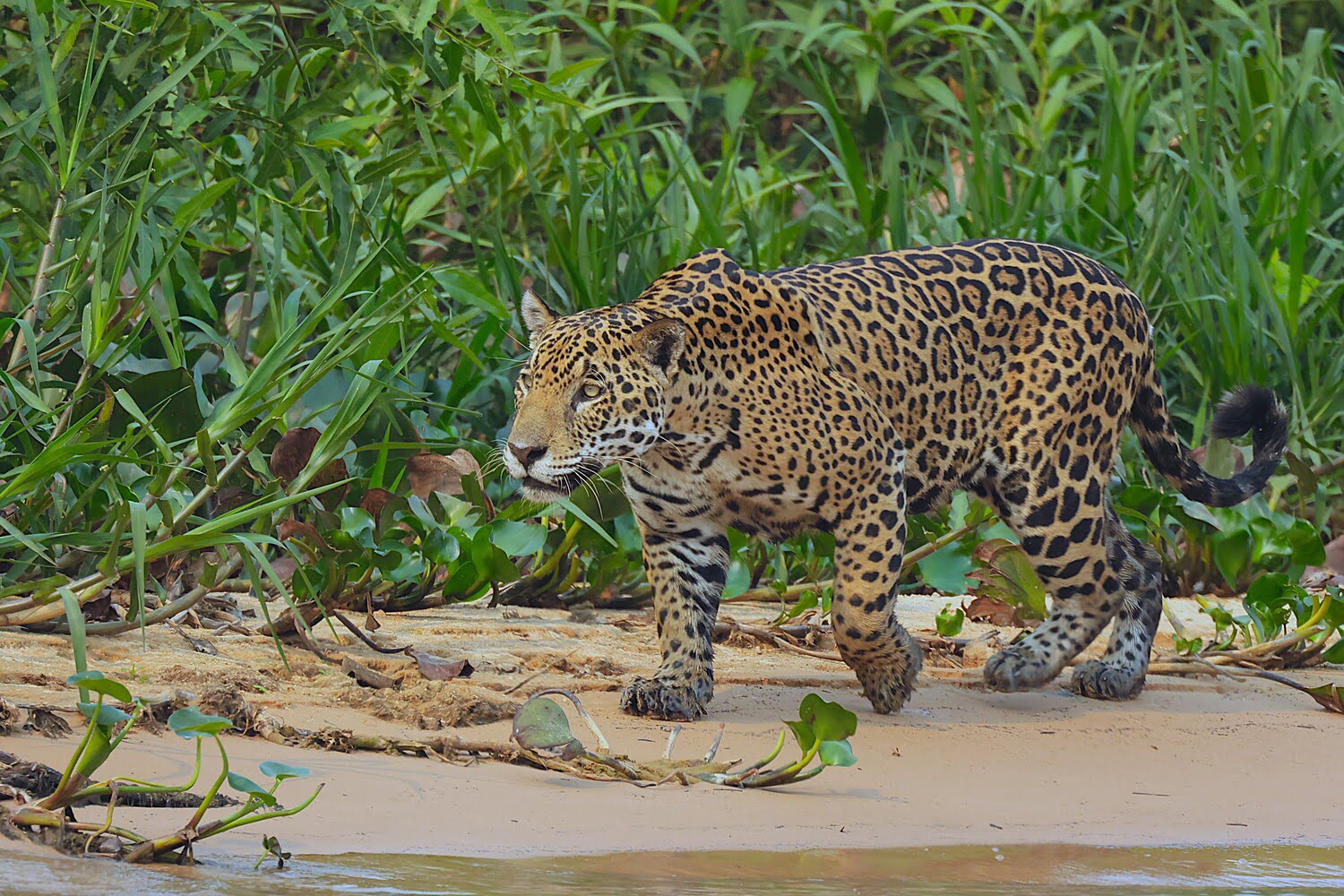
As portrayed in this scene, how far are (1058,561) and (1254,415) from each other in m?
0.77

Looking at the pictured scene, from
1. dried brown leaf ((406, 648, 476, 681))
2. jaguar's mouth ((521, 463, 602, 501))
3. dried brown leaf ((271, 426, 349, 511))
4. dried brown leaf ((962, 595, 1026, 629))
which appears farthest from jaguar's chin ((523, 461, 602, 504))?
dried brown leaf ((962, 595, 1026, 629))

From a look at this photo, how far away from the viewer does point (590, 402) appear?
4289 mm

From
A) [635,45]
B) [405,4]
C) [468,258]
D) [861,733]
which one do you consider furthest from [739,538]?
[635,45]

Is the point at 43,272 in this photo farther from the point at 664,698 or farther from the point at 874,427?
the point at 874,427

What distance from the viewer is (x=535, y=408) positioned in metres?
4.28

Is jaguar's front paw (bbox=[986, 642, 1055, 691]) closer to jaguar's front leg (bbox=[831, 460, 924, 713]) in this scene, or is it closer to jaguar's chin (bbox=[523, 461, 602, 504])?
jaguar's front leg (bbox=[831, 460, 924, 713])

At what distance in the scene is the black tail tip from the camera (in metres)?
5.18

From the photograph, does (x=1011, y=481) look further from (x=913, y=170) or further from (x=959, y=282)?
(x=913, y=170)

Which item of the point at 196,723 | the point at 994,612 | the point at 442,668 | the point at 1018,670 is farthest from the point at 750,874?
the point at 994,612

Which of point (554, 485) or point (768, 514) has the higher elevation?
point (554, 485)

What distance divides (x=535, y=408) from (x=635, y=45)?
19.4ft

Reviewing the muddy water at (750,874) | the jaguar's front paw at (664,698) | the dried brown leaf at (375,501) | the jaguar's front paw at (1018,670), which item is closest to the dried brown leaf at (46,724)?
the muddy water at (750,874)

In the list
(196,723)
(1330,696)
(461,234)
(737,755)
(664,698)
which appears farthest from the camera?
(461,234)

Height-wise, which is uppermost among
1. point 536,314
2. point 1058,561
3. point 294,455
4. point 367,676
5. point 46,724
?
point 536,314
